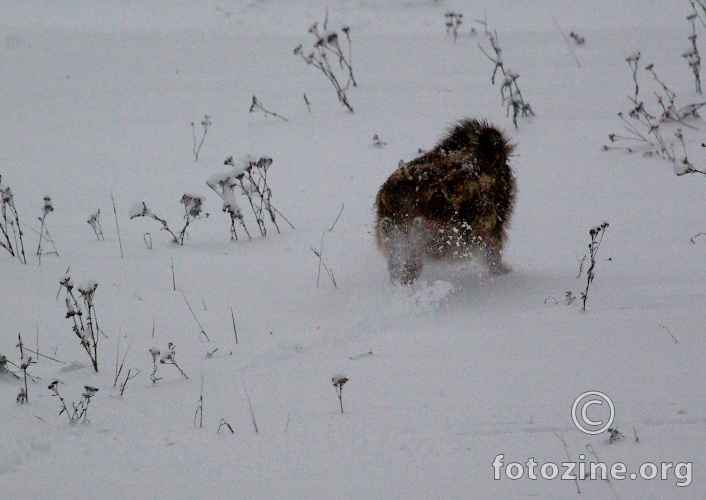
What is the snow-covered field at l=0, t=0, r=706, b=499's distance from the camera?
2223mm

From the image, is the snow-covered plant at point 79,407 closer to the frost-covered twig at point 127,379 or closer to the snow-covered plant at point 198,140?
the frost-covered twig at point 127,379

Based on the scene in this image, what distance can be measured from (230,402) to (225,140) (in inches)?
183

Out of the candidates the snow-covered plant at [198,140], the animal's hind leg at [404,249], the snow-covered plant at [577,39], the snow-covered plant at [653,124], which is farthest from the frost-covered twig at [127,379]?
the snow-covered plant at [577,39]

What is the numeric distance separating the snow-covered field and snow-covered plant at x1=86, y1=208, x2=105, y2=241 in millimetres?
137

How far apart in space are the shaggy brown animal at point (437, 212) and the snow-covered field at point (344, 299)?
193mm

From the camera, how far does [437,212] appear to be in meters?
3.51

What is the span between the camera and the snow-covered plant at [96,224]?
455cm

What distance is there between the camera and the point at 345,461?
2.21 m

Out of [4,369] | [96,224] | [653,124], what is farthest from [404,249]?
[653,124]

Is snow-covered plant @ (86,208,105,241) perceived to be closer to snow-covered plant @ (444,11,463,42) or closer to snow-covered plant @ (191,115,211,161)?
snow-covered plant @ (191,115,211,161)

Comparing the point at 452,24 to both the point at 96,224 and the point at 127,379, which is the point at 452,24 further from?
the point at 127,379

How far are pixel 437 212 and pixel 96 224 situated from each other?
8.91ft

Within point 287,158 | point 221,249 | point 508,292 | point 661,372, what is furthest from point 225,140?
point 661,372

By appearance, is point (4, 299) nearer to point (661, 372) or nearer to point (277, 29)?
point (661, 372)
